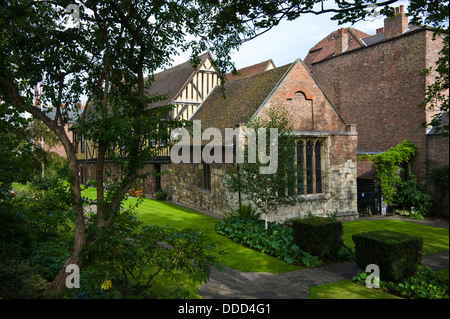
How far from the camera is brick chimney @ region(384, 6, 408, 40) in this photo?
69.1 feet

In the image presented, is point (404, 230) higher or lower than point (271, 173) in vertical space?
lower

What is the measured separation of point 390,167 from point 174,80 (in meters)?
14.5

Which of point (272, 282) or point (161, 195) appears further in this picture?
point (161, 195)

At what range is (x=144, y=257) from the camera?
5941mm

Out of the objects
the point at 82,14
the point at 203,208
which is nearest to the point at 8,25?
the point at 82,14

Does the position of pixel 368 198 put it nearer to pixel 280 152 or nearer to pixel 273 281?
pixel 280 152

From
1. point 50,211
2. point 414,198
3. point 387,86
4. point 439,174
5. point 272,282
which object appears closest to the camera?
point 272,282

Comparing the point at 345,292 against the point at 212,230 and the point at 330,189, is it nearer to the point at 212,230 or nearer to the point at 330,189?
the point at 212,230

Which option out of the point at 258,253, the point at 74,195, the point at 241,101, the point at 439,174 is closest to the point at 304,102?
the point at 241,101

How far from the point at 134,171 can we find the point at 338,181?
13.2 meters

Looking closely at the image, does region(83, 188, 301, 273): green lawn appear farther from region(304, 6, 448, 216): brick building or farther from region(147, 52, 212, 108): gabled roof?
region(304, 6, 448, 216): brick building

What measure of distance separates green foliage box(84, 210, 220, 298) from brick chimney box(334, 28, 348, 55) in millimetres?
23268
